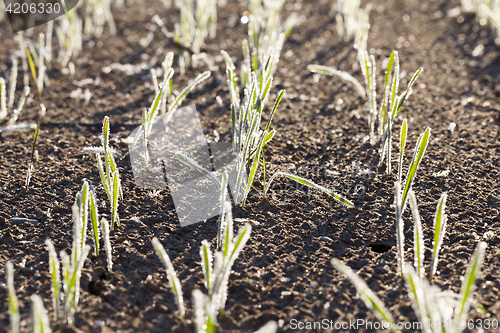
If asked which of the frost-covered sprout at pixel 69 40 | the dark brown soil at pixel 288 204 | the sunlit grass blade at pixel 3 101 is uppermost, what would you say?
the frost-covered sprout at pixel 69 40

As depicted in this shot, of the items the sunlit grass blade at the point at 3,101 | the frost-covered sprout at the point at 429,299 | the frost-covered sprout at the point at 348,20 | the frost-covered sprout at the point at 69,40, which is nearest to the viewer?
the frost-covered sprout at the point at 429,299

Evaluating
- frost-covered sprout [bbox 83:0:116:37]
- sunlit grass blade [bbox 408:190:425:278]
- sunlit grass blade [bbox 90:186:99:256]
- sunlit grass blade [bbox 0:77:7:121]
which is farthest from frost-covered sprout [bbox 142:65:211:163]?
frost-covered sprout [bbox 83:0:116:37]

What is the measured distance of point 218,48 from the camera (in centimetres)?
224

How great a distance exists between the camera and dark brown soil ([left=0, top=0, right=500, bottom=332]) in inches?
34.2

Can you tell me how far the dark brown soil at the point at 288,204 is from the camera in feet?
2.85

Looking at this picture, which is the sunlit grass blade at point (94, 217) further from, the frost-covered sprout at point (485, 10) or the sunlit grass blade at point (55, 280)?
the frost-covered sprout at point (485, 10)

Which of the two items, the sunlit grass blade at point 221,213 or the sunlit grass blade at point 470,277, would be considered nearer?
the sunlit grass blade at point 470,277

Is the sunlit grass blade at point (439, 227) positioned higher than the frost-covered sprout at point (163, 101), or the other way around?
the frost-covered sprout at point (163, 101)

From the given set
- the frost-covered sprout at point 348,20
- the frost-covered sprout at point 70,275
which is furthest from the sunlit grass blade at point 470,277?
the frost-covered sprout at point 348,20

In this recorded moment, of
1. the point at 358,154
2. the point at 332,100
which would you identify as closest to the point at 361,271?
the point at 358,154

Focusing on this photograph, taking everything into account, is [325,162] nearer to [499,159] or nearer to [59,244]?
[499,159]

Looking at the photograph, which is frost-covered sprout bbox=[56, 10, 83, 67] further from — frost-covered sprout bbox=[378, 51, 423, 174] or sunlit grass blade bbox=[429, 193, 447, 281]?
sunlit grass blade bbox=[429, 193, 447, 281]

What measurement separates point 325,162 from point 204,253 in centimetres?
64

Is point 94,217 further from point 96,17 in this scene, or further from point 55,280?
point 96,17
